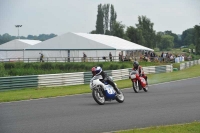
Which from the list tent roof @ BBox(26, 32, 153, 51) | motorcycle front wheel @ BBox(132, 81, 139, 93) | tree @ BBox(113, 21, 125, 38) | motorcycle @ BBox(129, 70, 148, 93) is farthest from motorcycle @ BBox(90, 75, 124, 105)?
tree @ BBox(113, 21, 125, 38)

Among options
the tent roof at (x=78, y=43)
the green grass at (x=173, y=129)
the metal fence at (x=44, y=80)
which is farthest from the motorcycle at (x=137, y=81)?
the tent roof at (x=78, y=43)

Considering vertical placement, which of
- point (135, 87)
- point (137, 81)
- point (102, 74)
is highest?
point (102, 74)

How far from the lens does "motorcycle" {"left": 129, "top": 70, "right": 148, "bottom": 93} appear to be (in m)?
20.5

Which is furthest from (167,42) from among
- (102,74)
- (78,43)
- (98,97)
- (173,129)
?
(78,43)

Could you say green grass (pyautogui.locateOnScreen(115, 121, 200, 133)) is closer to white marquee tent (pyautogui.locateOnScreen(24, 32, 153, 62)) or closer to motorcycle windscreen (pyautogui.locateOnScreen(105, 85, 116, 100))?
motorcycle windscreen (pyautogui.locateOnScreen(105, 85, 116, 100))

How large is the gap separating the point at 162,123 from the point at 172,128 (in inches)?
40.4

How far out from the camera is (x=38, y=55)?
55.5m

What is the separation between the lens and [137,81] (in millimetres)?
20812

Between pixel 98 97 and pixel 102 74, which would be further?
pixel 102 74

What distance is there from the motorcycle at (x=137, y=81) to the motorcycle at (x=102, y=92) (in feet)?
15.1

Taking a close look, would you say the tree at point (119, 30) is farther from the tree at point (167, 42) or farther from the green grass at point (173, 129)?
A: the green grass at point (173, 129)

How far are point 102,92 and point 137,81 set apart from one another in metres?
5.33

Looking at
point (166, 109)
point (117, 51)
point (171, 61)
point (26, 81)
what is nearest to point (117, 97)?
point (166, 109)

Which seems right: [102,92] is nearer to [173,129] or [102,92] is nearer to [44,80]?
[173,129]
